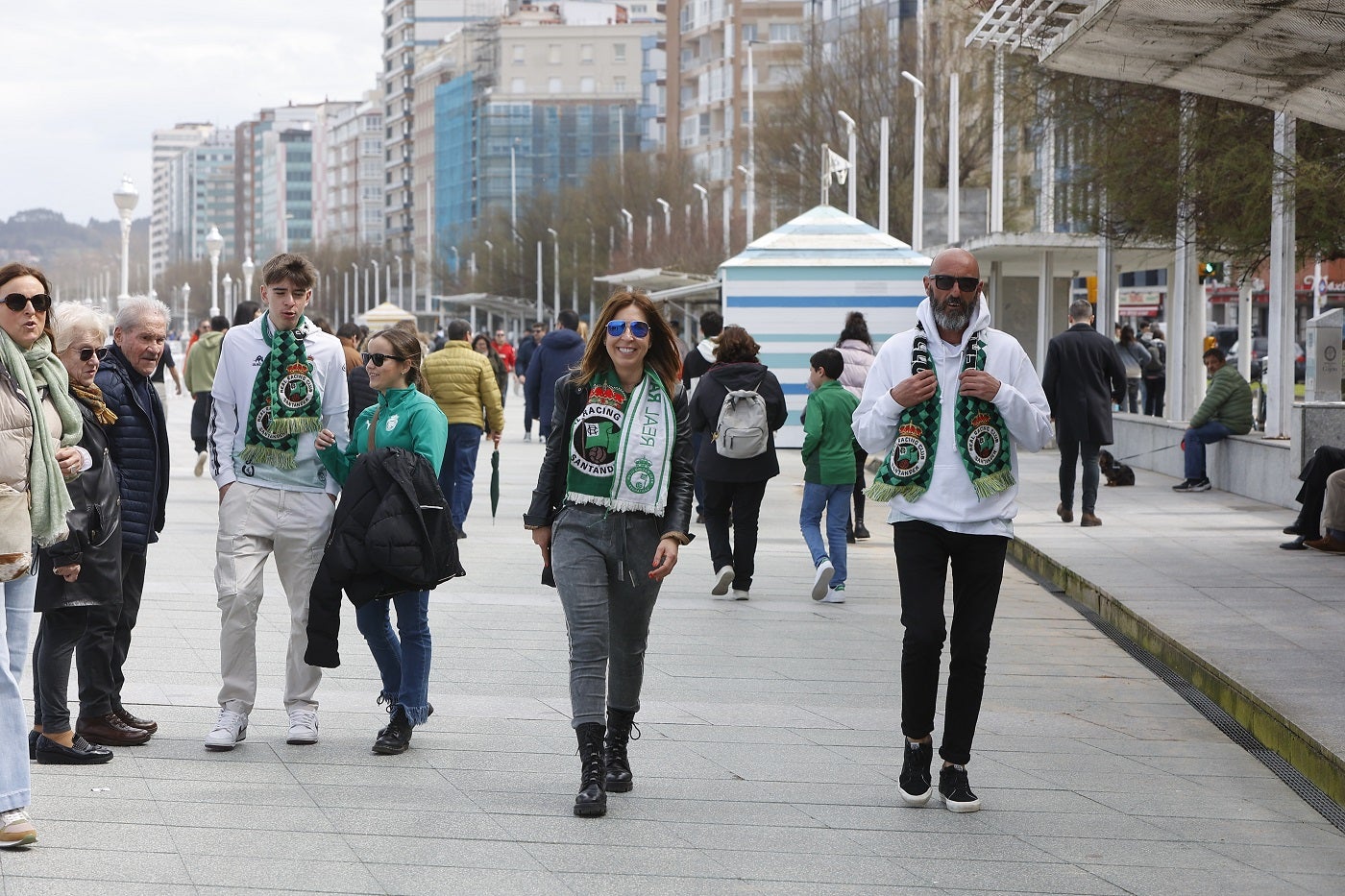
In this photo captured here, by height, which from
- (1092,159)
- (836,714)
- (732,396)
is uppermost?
(1092,159)

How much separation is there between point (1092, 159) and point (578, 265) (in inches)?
3141

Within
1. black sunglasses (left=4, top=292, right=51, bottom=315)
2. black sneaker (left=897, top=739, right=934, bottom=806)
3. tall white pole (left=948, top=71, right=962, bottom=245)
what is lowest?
black sneaker (left=897, top=739, right=934, bottom=806)

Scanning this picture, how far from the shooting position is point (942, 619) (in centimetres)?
651

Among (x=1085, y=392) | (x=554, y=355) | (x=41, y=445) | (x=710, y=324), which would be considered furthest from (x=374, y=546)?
(x=554, y=355)

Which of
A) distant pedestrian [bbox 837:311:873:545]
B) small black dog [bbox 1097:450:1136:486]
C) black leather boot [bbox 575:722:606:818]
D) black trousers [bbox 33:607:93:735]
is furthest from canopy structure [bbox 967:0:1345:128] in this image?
small black dog [bbox 1097:450:1136:486]

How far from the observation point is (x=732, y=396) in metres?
12.0

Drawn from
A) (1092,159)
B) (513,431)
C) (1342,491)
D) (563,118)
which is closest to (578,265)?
(563,118)

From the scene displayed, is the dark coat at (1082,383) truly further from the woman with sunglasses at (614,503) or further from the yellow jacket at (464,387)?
the woman with sunglasses at (614,503)

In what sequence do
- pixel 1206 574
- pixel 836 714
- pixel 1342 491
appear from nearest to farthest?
pixel 836 714 < pixel 1206 574 < pixel 1342 491

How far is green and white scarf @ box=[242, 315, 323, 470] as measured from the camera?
733cm

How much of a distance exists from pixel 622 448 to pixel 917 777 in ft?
4.84

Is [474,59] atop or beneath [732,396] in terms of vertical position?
atop

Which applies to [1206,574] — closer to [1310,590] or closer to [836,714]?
[1310,590]

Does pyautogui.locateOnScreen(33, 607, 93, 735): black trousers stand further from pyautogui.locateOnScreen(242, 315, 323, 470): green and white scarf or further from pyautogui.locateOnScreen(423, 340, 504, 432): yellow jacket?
pyautogui.locateOnScreen(423, 340, 504, 432): yellow jacket
